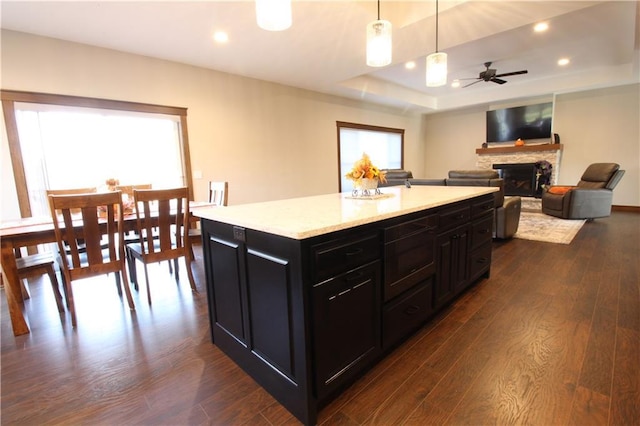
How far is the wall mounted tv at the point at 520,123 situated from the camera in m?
7.06

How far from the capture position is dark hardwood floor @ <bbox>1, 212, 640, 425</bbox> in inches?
56.2

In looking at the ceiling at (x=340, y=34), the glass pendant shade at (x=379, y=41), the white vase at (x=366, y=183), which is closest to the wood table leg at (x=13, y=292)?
the ceiling at (x=340, y=34)

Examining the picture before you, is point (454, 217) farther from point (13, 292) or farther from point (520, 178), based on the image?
point (520, 178)

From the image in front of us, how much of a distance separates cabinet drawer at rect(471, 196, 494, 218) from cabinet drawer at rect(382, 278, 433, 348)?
0.88 metres

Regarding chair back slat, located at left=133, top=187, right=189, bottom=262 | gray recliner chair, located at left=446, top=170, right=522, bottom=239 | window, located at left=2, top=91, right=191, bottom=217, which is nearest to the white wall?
window, located at left=2, top=91, right=191, bottom=217

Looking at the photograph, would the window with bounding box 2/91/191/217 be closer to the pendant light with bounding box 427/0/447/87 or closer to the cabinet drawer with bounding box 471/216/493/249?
the pendant light with bounding box 427/0/447/87

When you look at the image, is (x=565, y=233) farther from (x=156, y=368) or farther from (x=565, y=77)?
(x=156, y=368)

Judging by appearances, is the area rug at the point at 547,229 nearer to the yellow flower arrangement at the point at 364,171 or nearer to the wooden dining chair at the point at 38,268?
the yellow flower arrangement at the point at 364,171

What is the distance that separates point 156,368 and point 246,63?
4012 mm

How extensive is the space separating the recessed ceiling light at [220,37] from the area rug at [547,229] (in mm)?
4904

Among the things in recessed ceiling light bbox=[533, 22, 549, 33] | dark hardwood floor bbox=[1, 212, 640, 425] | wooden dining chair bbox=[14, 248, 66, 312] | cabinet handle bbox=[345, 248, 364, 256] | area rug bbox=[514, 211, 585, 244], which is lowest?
dark hardwood floor bbox=[1, 212, 640, 425]

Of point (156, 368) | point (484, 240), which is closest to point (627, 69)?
point (484, 240)

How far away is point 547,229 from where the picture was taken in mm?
4926

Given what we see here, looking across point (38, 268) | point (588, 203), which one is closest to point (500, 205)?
point (588, 203)
